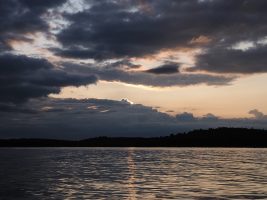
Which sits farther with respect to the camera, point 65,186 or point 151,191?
point 65,186

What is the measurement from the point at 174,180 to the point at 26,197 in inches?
989

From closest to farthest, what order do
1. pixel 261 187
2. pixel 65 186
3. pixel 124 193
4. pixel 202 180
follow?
1. pixel 124 193
2. pixel 261 187
3. pixel 65 186
4. pixel 202 180

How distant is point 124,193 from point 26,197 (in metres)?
11.0

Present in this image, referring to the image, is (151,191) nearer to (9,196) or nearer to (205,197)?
(205,197)

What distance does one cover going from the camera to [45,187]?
57.2 m

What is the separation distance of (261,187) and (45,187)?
27.4m

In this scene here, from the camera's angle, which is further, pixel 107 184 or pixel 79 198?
pixel 107 184

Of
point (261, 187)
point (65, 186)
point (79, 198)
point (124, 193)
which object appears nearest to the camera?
point (79, 198)

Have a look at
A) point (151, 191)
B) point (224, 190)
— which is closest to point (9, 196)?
point (151, 191)

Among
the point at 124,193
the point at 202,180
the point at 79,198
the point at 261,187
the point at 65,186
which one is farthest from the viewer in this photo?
the point at 202,180

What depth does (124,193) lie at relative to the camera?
1997 inches

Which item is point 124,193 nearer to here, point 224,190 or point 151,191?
point 151,191

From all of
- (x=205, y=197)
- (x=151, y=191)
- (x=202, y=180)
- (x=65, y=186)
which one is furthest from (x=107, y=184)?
(x=205, y=197)

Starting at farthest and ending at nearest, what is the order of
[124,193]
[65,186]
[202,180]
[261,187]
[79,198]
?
1. [202,180]
2. [65,186]
3. [261,187]
4. [124,193]
5. [79,198]
